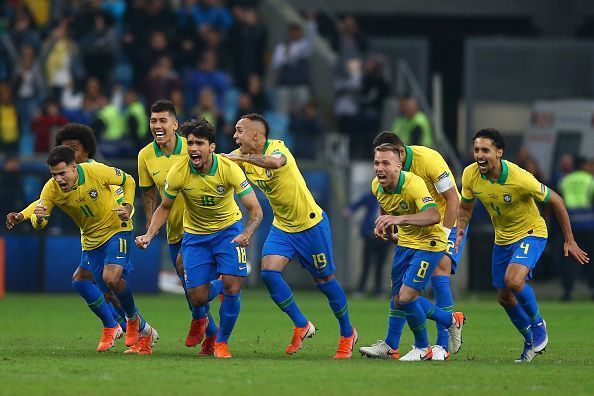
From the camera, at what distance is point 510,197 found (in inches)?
575

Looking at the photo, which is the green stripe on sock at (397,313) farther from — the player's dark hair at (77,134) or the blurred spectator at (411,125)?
the blurred spectator at (411,125)

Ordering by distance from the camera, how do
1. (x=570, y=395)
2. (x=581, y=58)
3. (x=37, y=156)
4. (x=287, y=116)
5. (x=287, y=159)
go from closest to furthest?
(x=570, y=395) → (x=287, y=159) → (x=37, y=156) → (x=287, y=116) → (x=581, y=58)

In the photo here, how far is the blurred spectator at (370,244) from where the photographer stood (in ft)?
84.0

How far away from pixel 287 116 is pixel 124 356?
1444 cm

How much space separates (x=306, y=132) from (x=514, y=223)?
42.0 feet

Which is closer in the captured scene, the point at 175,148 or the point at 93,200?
the point at 93,200

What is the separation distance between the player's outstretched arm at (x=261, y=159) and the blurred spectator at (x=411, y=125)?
1133 centimetres

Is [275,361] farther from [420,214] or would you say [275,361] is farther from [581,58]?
→ [581,58]

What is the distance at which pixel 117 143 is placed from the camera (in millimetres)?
26156

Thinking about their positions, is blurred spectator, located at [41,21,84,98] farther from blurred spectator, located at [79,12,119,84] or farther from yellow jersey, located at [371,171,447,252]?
yellow jersey, located at [371,171,447,252]

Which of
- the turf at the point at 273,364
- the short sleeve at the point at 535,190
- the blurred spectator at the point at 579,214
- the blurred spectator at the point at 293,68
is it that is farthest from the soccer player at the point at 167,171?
the blurred spectator at the point at 293,68

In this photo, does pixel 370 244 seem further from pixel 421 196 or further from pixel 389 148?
pixel 389 148

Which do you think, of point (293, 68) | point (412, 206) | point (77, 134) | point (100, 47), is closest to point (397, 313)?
point (412, 206)

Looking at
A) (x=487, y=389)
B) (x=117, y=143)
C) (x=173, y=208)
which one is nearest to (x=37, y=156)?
(x=117, y=143)
